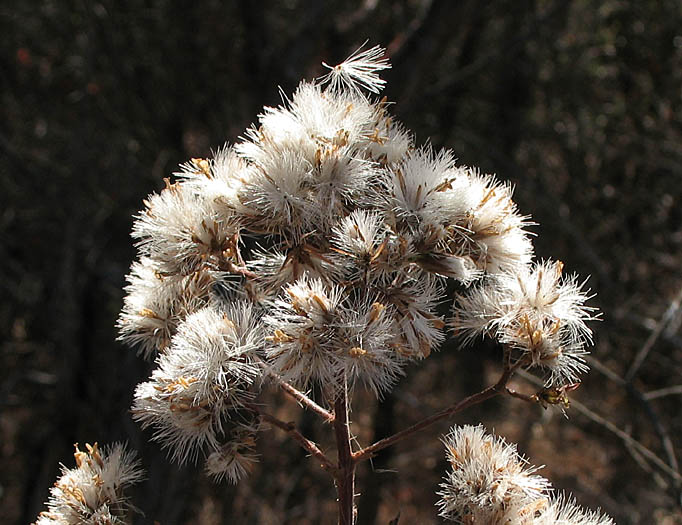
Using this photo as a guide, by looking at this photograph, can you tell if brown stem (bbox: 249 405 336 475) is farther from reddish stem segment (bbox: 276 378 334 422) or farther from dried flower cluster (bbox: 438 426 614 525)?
dried flower cluster (bbox: 438 426 614 525)

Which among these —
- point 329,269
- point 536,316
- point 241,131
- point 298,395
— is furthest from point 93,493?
point 241,131

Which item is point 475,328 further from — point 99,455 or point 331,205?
point 99,455

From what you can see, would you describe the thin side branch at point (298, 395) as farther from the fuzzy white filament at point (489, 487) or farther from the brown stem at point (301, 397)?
the fuzzy white filament at point (489, 487)

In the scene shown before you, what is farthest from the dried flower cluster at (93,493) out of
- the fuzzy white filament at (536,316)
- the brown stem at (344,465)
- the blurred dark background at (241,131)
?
A: the blurred dark background at (241,131)

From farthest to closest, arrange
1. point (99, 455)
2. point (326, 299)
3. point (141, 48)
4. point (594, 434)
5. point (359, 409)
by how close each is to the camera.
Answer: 1. point (359, 409)
2. point (594, 434)
3. point (141, 48)
4. point (99, 455)
5. point (326, 299)

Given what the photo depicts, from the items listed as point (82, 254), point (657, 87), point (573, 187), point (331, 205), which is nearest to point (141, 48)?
point (82, 254)

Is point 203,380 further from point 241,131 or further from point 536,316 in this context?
point 241,131
